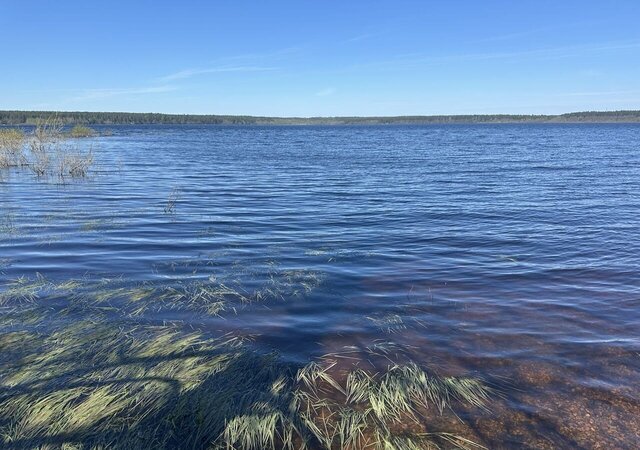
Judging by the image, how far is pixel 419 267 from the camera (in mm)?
12109

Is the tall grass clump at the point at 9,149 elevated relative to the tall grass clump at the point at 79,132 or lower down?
elevated

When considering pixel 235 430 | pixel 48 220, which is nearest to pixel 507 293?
pixel 235 430

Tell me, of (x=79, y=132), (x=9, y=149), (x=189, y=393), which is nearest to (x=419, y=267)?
(x=189, y=393)

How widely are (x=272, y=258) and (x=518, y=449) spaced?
27.8 ft

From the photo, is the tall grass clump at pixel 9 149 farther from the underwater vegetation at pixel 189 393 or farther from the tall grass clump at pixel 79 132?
the tall grass clump at pixel 79 132

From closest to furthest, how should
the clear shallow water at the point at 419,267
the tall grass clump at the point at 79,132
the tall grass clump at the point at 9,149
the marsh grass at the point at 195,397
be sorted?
1. the marsh grass at the point at 195,397
2. the clear shallow water at the point at 419,267
3. the tall grass clump at the point at 9,149
4. the tall grass clump at the point at 79,132

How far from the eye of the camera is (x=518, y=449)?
5.19 m

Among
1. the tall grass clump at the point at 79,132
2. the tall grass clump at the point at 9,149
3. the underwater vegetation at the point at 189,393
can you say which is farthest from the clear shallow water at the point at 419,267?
the tall grass clump at the point at 79,132

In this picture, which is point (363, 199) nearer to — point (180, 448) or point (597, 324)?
point (597, 324)

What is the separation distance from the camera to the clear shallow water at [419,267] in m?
6.66

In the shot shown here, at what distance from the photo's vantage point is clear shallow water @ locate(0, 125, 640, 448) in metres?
6.66

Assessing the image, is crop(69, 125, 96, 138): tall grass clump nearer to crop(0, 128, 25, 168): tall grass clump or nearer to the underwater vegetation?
crop(0, 128, 25, 168): tall grass clump

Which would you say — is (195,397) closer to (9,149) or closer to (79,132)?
(9,149)

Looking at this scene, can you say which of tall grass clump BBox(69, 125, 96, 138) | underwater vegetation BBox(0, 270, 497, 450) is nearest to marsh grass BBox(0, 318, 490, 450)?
underwater vegetation BBox(0, 270, 497, 450)
